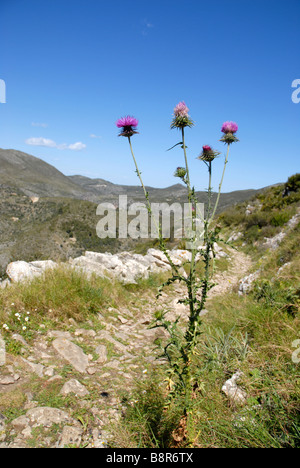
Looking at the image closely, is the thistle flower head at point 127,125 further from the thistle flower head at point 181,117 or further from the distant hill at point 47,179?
the distant hill at point 47,179

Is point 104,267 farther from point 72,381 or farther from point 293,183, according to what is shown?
point 293,183

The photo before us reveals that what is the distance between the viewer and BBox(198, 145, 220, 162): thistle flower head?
2162 mm

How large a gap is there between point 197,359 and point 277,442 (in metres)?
1.18

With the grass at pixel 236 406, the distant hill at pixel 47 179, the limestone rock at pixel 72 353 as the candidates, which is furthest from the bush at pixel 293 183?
the distant hill at pixel 47 179

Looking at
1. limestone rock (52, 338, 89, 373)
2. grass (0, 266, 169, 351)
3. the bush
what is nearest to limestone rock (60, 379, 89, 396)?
limestone rock (52, 338, 89, 373)

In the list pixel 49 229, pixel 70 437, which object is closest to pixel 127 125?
pixel 70 437

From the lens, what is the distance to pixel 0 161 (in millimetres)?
114062

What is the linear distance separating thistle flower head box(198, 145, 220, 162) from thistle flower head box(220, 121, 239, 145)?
187mm

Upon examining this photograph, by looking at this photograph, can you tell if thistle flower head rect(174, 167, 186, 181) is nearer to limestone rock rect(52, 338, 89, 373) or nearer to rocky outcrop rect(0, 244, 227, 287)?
limestone rock rect(52, 338, 89, 373)

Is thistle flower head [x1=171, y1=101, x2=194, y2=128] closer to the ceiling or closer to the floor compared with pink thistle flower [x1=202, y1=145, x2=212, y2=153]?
closer to the ceiling

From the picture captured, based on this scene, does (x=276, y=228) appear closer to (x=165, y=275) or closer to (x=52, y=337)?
(x=165, y=275)

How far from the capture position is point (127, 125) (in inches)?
81.9

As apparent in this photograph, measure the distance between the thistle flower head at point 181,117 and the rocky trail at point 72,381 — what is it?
2.30 meters

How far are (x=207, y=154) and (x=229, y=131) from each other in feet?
1.20
